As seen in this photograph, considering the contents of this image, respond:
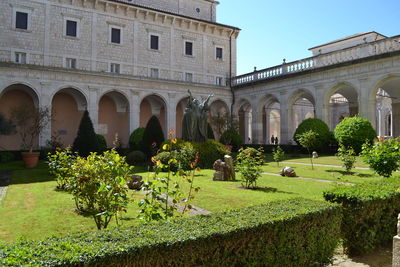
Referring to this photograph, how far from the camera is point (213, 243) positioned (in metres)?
3.06

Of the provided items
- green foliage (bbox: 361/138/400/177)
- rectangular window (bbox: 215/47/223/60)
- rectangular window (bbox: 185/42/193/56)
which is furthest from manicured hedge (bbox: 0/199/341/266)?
rectangular window (bbox: 215/47/223/60)

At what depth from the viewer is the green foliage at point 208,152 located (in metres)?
15.1

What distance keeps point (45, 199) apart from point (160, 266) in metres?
6.62

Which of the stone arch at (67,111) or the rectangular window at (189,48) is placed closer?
the stone arch at (67,111)

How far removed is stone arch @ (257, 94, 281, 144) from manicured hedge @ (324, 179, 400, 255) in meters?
23.0

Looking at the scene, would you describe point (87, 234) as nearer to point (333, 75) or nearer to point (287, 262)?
point (287, 262)

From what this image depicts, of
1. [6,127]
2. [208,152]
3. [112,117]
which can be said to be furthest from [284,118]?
[6,127]

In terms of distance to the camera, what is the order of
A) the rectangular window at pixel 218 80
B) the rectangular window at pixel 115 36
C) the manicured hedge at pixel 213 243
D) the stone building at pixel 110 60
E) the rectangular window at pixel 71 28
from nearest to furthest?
1. the manicured hedge at pixel 213 243
2. the stone building at pixel 110 60
3. the rectangular window at pixel 71 28
4. the rectangular window at pixel 115 36
5. the rectangular window at pixel 218 80

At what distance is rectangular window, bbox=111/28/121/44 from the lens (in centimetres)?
2644

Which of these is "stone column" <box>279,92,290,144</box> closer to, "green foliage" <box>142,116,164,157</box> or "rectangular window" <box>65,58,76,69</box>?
"green foliage" <box>142,116,164,157</box>

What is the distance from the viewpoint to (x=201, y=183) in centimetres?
1063

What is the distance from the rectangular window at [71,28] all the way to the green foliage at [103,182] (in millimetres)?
22228

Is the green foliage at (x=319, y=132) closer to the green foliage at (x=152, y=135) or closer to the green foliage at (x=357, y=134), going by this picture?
the green foliage at (x=357, y=134)

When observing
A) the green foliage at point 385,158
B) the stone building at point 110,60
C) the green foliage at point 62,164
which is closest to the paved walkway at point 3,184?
the green foliage at point 62,164
